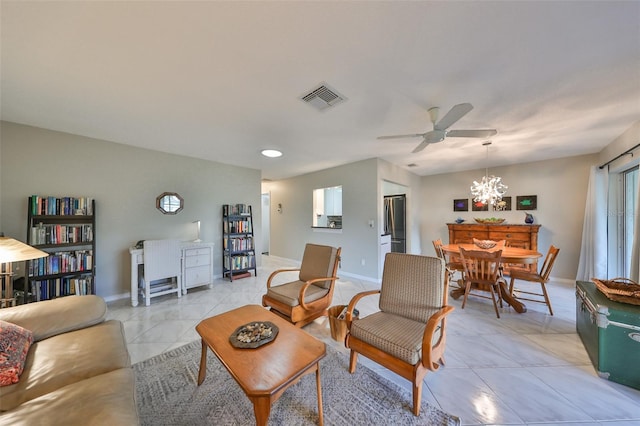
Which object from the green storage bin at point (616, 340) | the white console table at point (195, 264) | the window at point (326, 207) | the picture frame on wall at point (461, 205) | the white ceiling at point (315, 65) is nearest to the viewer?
the white ceiling at point (315, 65)

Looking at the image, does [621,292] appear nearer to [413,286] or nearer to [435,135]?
[413,286]

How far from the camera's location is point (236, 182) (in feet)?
15.4

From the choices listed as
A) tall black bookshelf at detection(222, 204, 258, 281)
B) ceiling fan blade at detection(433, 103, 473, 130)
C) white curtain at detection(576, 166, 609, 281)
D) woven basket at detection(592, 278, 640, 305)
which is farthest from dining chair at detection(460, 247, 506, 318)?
tall black bookshelf at detection(222, 204, 258, 281)

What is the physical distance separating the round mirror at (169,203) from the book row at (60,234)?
35.2 inches

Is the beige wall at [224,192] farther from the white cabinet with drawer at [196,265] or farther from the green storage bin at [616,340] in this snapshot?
the green storage bin at [616,340]

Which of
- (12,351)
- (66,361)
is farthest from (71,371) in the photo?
(12,351)

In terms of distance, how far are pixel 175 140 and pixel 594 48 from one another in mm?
4289

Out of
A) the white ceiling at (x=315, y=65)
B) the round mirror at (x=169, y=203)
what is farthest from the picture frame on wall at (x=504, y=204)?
the round mirror at (x=169, y=203)

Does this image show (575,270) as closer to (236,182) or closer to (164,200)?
(236,182)

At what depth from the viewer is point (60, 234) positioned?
2.77 meters

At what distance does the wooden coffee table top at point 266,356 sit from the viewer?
3.61 feet

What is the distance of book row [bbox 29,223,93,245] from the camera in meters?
2.62

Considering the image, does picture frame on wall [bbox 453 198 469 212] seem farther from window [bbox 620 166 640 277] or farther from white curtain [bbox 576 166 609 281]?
window [bbox 620 166 640 277]

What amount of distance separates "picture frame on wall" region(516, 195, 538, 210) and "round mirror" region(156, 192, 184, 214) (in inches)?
261
